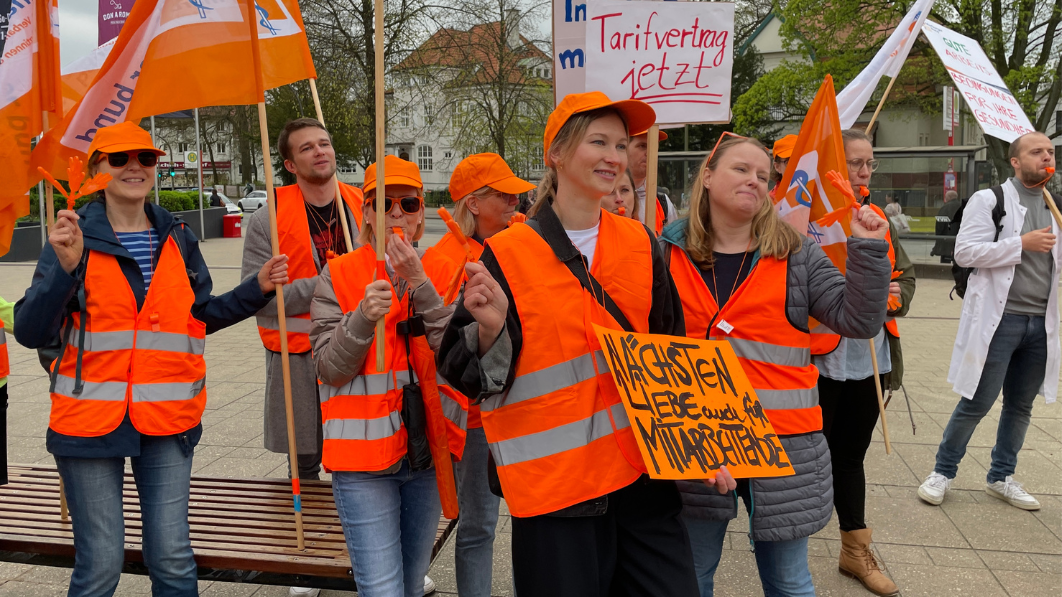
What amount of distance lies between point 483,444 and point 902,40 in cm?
315

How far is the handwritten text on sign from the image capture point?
2.10 metres

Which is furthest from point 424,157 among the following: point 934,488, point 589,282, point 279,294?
point 589,282

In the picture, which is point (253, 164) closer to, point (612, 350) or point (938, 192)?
point (938, 192)

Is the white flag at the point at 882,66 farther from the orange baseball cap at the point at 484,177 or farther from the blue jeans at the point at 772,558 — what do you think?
the blue jeans at the point at 772,558

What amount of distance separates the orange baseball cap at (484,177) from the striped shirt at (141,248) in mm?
1280

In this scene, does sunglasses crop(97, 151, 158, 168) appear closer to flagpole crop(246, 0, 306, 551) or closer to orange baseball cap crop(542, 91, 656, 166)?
flagpole crop(246, 0, 306, 551)

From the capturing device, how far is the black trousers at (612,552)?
2.12 metres

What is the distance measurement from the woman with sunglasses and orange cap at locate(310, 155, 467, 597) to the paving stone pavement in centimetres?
118

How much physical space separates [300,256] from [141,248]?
40.7 inches

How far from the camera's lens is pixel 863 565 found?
149 inches

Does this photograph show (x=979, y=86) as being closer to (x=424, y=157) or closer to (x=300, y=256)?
(x=300, y=256)

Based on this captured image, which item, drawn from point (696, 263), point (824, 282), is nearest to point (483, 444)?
point (696, 263)

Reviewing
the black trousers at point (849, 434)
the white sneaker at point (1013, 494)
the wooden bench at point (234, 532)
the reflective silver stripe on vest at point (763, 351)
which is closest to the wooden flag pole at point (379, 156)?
the wooden bench at point (234, 532)

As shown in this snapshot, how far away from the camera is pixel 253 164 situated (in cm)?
5494
